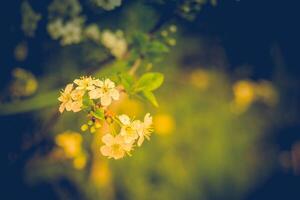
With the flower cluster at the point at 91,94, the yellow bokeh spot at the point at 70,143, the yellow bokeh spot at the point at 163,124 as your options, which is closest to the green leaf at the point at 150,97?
the flower cluster at the point at 91,94

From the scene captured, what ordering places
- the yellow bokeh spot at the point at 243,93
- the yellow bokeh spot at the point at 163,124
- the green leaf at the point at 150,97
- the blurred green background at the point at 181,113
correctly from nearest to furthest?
1. the green leaf at the point at 150,97
2. the blurred green background at the point at 181,113
3. the yellow bokeh spot at the point at 163,124
4. the yellow bokeh spot at the point at 243,93

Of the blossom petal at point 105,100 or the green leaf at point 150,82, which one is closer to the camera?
the blossom petal at point 105,100

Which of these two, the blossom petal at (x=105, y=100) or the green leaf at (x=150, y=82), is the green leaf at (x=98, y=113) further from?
the green leaf at (x=150, y=82)

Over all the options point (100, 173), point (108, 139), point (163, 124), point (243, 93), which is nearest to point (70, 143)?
point (100, 173)

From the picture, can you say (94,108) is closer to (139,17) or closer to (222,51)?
(139,17)

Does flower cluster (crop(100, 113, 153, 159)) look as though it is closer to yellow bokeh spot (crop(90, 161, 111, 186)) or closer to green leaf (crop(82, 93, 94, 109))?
green leaf (crop(82, 93, 94, 109))

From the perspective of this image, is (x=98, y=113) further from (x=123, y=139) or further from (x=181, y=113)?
(x=181, y=113)

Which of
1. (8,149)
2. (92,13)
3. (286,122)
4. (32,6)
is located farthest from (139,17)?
(286,122)
